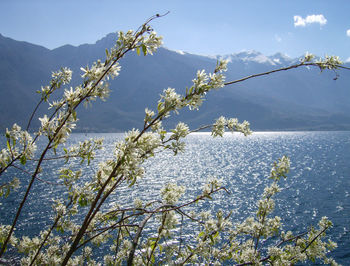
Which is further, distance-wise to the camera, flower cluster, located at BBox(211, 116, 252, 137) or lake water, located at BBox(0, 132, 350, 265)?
lake water, located at BBox(0, 132, 350, 265)

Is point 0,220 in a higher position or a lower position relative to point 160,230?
lower

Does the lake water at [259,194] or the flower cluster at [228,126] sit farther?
the lake water at [259,194]

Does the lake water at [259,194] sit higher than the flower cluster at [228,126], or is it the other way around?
the flower cluster at [228,126]

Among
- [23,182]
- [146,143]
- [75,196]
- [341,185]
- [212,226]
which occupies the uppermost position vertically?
[146,143]

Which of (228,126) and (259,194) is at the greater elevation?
(228,126)

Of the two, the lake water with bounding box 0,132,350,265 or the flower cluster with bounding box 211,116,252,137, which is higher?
the flower cluster with bounding box 211,116,252,137

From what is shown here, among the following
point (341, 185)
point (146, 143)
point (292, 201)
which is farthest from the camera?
point (341, 185)

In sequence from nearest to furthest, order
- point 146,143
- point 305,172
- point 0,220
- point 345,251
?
point 146,143 → point 345,251 → point 0,220 → point 305,172

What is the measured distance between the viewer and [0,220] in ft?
127

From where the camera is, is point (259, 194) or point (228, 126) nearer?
point (228, 126)

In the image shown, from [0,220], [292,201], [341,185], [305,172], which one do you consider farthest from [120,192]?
[305,172]

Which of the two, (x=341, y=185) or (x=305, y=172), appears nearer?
(x=341, y=185)

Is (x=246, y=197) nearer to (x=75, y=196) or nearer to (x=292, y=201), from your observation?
(x=292, y=201)

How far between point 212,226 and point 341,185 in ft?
245
